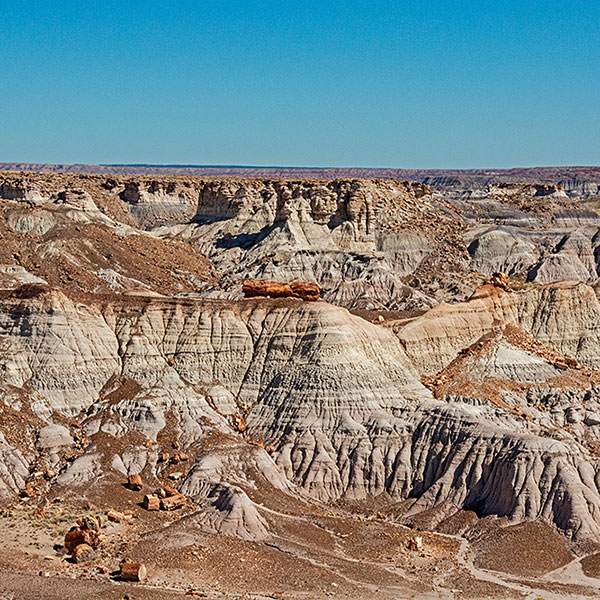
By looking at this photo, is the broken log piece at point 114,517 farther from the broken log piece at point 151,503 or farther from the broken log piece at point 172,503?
the broken log piece at point 172,503

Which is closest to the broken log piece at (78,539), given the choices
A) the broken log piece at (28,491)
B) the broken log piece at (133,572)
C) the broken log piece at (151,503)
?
the broken log piece at (133,572)

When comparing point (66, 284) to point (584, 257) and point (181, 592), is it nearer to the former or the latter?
point (181, 592)

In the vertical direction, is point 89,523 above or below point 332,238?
below

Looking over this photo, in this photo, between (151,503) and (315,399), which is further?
(315,399)

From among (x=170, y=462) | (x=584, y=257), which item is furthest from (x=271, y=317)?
(x=584, y=257)

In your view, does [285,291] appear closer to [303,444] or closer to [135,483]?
[303,444]

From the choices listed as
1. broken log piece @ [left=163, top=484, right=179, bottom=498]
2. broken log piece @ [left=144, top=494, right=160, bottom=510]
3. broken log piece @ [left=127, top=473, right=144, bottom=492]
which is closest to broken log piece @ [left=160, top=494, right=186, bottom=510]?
broken log piece @ [left=144, top=494, right=160, bottom=510]

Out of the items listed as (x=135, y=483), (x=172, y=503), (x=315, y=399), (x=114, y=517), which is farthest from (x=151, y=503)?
(x=315, y=399)
